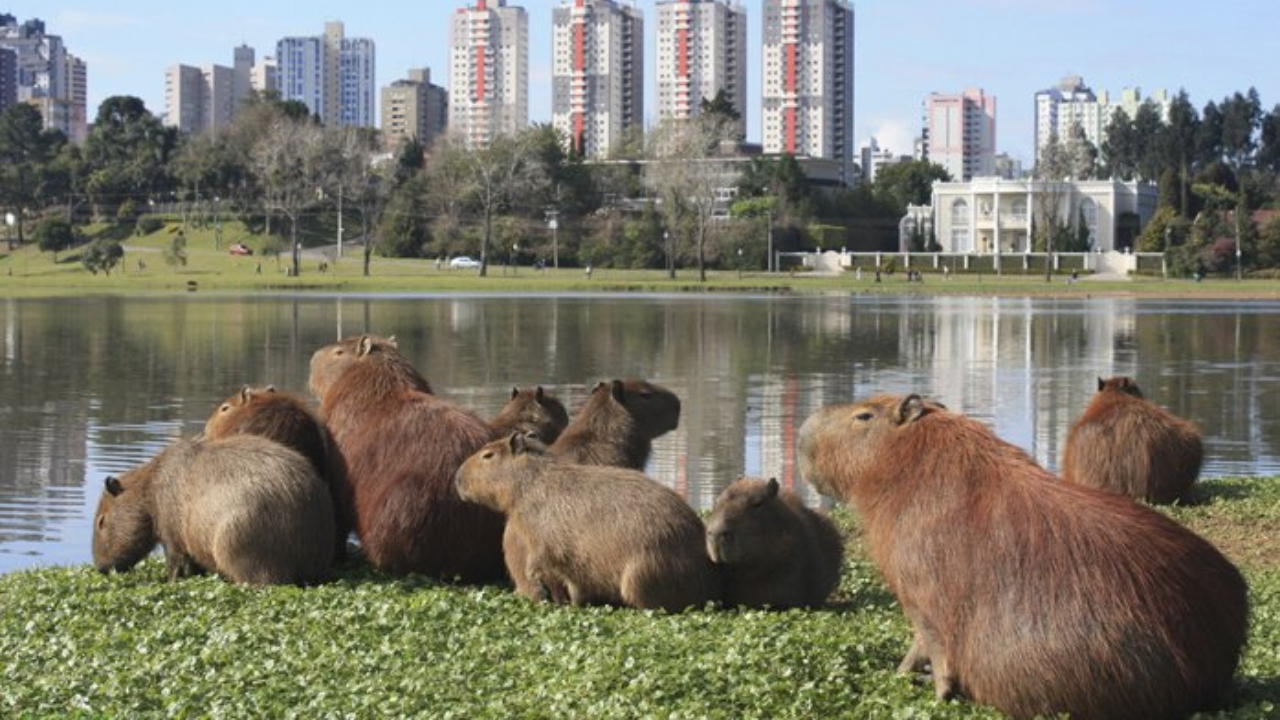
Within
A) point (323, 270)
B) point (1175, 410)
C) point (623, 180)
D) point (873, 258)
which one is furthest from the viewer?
point (623, 180)

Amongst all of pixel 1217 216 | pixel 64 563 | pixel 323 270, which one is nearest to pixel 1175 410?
pixel 64 563

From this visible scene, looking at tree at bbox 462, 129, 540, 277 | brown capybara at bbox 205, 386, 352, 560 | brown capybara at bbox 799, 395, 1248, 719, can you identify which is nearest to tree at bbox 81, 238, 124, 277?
tree at bbox 462, 129, 540, 277

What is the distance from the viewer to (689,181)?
346ft

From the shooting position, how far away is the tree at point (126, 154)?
419 feet

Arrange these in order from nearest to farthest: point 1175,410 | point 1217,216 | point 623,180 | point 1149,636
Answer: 1. point 1149,636
2. point 1175,410
3. point 1217,216
4. point 623,180

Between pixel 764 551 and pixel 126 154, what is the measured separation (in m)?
132

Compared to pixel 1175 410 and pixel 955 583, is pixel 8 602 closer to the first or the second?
pixel 955 583

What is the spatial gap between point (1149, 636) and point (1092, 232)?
427 feet

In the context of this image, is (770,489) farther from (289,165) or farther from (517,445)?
(289,165)

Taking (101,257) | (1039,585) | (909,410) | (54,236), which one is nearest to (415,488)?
(909,410)

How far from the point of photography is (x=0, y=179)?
126m

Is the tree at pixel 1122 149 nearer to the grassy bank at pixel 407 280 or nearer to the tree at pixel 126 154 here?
the grassy bank at pixel 407 280

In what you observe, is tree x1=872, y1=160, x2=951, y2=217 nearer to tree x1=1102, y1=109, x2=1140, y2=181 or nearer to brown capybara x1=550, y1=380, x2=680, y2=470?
tree x1=1102, y1=109, x2=1140, y2=181

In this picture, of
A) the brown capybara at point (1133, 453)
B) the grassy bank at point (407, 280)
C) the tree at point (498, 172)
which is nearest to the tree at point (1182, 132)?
the grassy bank at point (407, 280)
